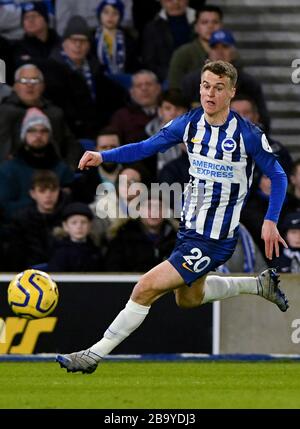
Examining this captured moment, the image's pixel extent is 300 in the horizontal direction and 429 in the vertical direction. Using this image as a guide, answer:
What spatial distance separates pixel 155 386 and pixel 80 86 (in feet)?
19.8

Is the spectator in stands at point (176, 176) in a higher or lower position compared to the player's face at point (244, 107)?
lower

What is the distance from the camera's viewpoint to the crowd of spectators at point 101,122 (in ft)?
43.5

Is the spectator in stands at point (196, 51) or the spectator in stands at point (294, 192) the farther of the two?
the spectator in stands at point (196, 51)

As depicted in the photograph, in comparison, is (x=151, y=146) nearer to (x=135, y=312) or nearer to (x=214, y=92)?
(x=214, y=92)

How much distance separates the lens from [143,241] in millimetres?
13234

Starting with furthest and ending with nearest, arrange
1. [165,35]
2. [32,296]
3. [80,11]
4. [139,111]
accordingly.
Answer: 1. [80,11]
2. [165,35]
3. [139,111]
4. [32,296]

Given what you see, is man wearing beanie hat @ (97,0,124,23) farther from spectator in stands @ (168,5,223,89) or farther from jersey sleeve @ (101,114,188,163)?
jersey sleeve @ (101,114,188,163)

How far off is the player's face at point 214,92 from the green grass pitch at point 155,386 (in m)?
1.98

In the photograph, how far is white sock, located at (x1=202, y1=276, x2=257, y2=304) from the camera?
10516 mm

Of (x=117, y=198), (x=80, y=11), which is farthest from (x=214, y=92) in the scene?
(x=80, y=11)

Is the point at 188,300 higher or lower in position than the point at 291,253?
lower

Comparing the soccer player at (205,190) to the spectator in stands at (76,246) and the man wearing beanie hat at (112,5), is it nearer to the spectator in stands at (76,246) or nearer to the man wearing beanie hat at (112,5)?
the spectator in stands at (76,246)

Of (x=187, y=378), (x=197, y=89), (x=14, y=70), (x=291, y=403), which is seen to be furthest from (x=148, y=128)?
(x=291, y=403)

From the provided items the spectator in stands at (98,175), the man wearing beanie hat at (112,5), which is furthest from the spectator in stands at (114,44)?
the spectator in stands at (98,175)
